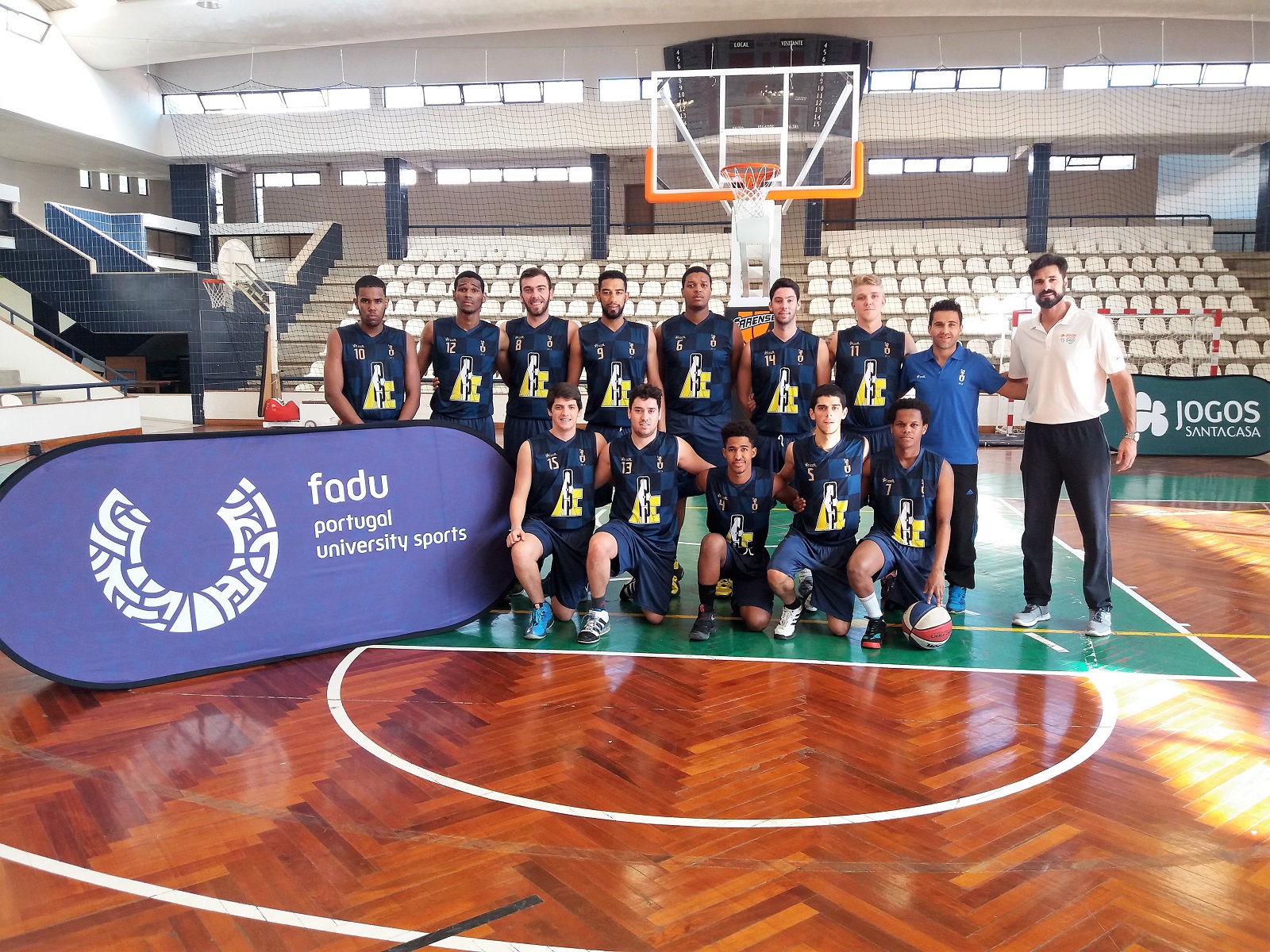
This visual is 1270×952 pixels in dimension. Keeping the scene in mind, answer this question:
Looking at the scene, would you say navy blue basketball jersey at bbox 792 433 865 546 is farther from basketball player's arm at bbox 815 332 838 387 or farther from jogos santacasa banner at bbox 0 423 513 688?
jogos santacasa banner at bbox 0 423 513 688

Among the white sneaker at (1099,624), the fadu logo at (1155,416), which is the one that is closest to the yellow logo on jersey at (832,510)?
the white sneaker at (1099,624)

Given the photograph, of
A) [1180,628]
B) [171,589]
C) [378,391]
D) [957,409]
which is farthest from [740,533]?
[171,589]

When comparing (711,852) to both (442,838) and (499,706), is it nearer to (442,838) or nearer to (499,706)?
(442,838)

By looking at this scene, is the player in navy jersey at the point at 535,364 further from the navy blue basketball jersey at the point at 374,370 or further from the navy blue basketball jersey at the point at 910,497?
the navy blue basketball jersey at the point at 910,497

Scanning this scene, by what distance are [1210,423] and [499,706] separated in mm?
11619

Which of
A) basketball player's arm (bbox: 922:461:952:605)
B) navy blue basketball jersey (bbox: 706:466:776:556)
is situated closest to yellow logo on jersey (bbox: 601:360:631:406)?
navy blue basketball jersey (bbox: 706:466:776:556)

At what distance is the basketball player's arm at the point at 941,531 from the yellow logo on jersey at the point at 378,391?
125 inches

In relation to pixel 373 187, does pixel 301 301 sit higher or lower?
lower

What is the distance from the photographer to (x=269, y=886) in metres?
2.58

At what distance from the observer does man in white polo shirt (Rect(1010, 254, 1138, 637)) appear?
15.1 ft

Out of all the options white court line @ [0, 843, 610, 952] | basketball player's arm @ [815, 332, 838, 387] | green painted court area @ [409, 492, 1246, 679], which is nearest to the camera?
white court line @ [0, 843, 610, 952]

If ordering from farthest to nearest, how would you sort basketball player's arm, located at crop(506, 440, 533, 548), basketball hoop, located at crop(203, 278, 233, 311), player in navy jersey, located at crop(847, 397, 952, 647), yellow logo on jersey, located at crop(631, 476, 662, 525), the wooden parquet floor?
1. basketball hoop, located at crop(203, 278, 233, 311)
2. yellow logo on jersey, located at crop(631, 476, 662, 525)
3. basketball player's arm, located at crop(506, 440, 533, 548)
4. player in navy jersey, located at crop(847, 397, 952, 647)
5. the wooden parquet floor

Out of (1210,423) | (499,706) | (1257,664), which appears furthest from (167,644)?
(1210,423)

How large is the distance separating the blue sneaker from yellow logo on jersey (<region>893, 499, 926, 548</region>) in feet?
6.13
